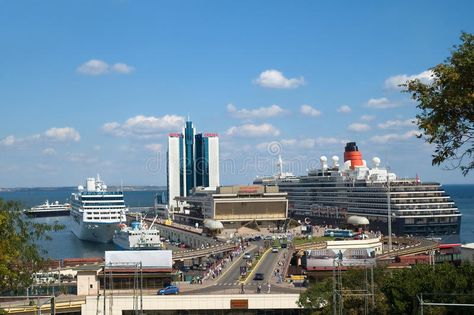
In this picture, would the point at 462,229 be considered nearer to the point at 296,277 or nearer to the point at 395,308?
the point at 296,277

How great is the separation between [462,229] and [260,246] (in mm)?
45340

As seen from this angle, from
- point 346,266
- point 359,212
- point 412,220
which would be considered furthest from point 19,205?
point 359,212

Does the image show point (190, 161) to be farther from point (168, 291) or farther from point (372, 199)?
point (168, 291)

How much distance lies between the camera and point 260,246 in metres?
61.6

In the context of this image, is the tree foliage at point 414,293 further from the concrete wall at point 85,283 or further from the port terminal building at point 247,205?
the port terminal building at point 247,205

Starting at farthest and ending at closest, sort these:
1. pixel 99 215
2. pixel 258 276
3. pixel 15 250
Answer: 1. pixel 99 215
2. pixel 258 276
3. pixel 15 250

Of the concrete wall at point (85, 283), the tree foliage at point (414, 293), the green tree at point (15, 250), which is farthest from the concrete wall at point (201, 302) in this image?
the green tree at point (15, 250)

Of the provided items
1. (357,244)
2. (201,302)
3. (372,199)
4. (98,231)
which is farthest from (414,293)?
(98,231)

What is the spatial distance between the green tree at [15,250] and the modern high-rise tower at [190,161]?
401 feet

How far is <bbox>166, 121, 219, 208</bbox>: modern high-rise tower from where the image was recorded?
14125 cm

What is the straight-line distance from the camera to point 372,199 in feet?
277

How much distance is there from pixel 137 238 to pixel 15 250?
5466 cm

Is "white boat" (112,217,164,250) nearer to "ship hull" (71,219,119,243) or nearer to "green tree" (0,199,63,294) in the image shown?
"ship hull" (71,219,119,243)

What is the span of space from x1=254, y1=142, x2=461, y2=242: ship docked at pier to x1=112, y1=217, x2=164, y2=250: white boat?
26189mm
